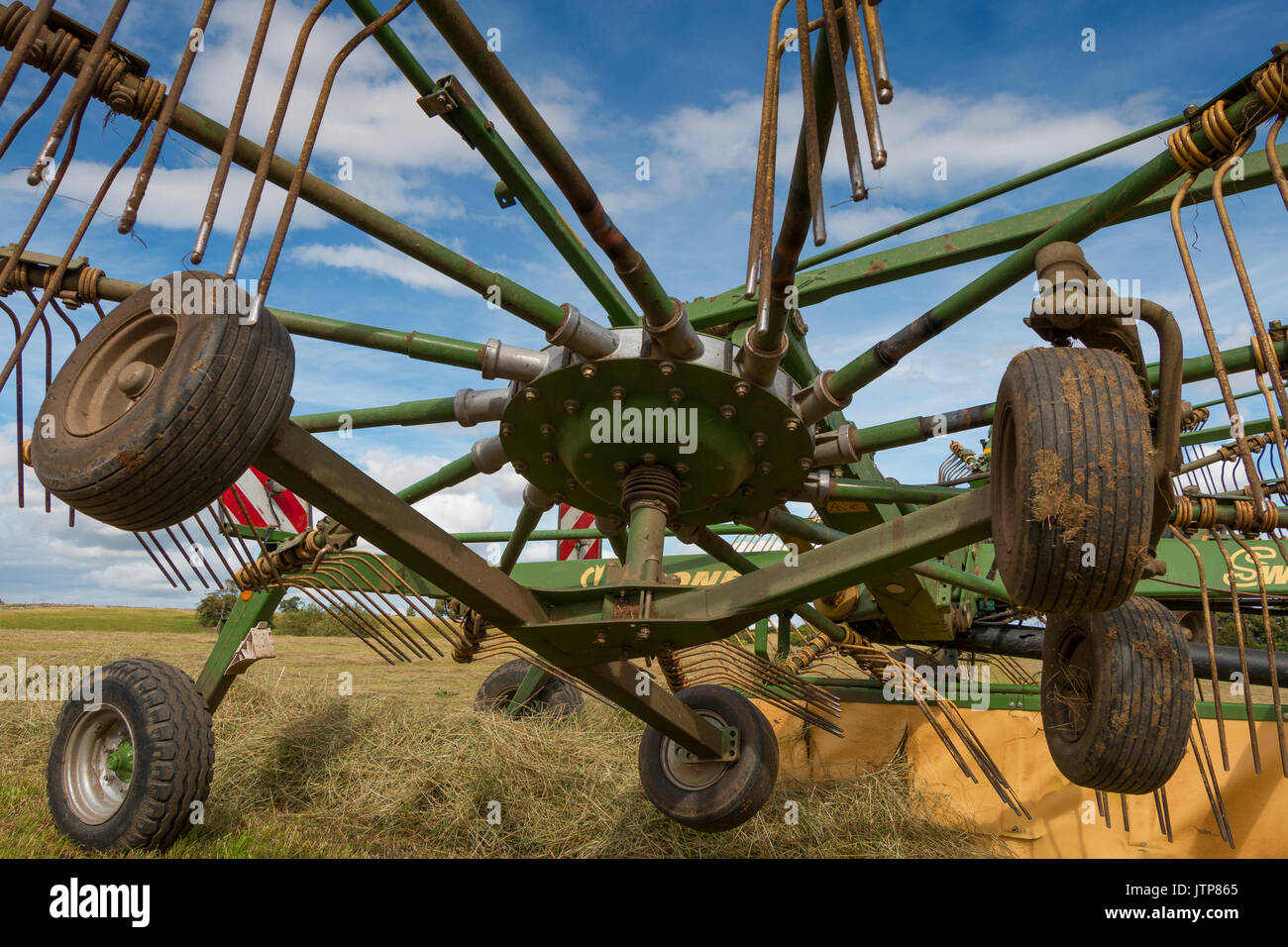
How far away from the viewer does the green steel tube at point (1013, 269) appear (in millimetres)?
3068

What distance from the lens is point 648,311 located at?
3350 millimetres

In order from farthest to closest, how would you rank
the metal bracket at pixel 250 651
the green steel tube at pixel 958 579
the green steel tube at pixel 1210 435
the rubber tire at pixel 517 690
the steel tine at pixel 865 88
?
the rubber tire at pixel 517 690, the green steel tube at pixel 1210 435, the metal bracket at pixel 250 651, the green steel tube at pixel 958 579, the steel tine at pixel 865 88

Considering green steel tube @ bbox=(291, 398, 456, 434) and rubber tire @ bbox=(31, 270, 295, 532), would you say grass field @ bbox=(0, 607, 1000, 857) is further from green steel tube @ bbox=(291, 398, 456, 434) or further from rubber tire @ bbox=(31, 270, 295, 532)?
rubber tire @ bbox=(31, 270, 295, 532)

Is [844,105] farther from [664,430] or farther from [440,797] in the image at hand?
[440,797]

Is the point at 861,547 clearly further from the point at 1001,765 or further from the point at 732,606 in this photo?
the point at 1001,765

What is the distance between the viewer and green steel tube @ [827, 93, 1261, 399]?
3068mm

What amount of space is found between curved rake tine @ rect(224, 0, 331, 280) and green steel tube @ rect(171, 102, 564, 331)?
549 mm

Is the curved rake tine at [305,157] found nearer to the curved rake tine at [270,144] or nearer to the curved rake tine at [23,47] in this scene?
the curved rake tine at [270,144]

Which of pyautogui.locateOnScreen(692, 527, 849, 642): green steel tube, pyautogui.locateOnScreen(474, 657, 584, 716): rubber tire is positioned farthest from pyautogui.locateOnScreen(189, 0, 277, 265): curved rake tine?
pyautogui.locateOnScreen(474, 657, 584, 716): rubber tire

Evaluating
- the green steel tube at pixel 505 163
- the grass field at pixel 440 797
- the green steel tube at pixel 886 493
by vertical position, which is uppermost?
the green steel tube at pixel 505 163

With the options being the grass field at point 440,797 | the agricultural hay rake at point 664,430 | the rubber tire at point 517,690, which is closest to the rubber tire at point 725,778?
the agricultural hay rake at point 664,430

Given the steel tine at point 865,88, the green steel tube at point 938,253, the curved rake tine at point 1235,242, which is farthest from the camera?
the green steel tube at point 938,253

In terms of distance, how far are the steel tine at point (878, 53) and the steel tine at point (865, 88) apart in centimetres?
3

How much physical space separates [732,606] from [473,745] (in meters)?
3.89
